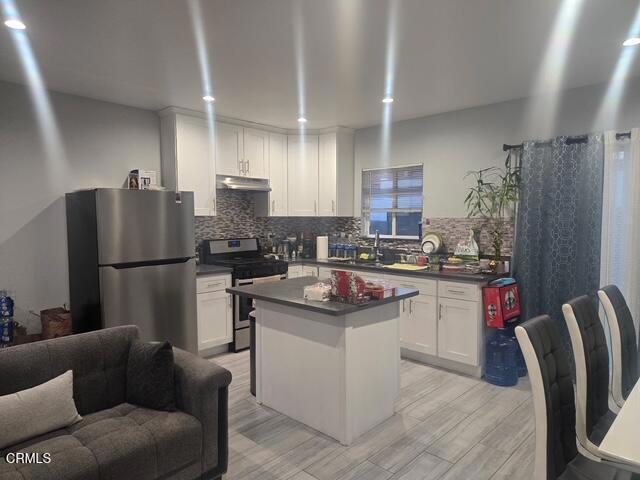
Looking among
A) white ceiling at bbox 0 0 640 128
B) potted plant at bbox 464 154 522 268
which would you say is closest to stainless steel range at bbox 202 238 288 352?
white ceiling at bbox 0 0 640 128

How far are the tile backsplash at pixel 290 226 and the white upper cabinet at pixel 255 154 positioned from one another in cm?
36

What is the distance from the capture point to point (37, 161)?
3.52 meters

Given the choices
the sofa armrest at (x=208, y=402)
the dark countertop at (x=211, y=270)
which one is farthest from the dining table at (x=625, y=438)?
the dark countertop at (x=211, y=270)

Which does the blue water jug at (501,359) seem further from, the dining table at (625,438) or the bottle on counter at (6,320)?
the bottle on counter at (6,320)

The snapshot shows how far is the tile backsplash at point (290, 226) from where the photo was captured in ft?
13.9

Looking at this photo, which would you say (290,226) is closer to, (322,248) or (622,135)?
(322,248)

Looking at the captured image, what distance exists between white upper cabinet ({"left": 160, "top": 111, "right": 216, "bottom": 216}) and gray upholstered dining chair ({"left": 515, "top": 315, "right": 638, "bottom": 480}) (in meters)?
3.52

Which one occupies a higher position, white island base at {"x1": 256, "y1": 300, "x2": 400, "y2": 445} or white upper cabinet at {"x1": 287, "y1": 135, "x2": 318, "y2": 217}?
white upper cabinet at {"x1": 287, "y1": 135, "x2": 318, "y2": 217}

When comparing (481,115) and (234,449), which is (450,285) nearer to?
(481,115)

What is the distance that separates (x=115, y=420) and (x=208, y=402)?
453 millimetres

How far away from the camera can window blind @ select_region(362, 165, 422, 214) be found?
187 inches

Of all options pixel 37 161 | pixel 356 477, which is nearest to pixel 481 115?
pixel 356 477

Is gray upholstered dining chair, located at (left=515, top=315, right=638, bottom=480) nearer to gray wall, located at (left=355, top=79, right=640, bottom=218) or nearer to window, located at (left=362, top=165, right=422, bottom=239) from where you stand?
gray wall, located at (left=355, top=79, right=640, bottom=218)

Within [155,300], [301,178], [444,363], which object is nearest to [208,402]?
[155,300]
